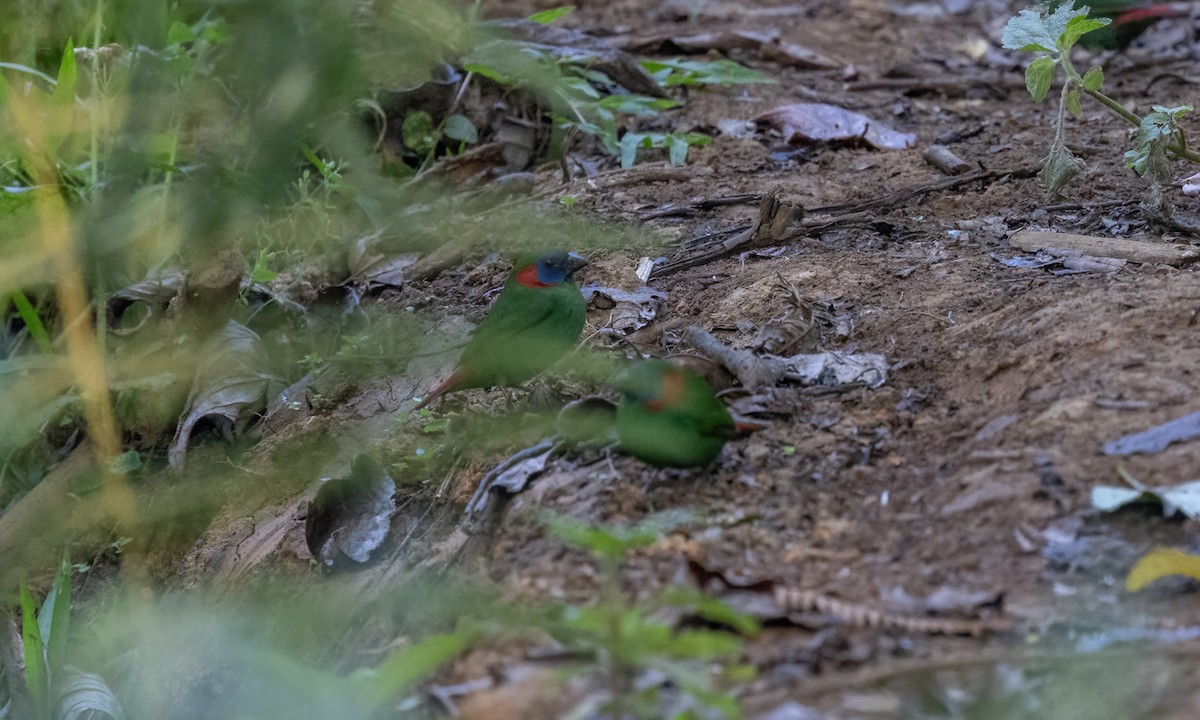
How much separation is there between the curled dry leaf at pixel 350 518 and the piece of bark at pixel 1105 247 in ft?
5.91

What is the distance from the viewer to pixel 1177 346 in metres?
2.24

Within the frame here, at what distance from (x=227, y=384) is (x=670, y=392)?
1861 mm

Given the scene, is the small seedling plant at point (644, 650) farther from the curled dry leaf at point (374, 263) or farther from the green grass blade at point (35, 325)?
the green grass blade at point (35, 325)

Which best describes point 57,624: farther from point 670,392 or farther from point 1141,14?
point 1141,14

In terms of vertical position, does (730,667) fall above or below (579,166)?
above

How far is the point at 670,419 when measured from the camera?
208cm

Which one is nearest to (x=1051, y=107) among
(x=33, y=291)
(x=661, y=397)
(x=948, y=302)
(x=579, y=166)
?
(x=579, y=166)

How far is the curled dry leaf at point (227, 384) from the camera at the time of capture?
3.42 metres

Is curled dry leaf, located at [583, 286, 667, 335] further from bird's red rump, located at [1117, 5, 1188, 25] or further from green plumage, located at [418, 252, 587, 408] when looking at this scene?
bird's red rump, located at [1117, 5, 1188, 25]

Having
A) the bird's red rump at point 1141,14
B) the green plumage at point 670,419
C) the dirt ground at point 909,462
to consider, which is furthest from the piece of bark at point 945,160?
the green plumage at point 670,419

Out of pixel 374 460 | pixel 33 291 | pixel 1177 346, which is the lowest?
pixel 33 291

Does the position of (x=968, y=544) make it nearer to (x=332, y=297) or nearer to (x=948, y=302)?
(x=948, y=302)

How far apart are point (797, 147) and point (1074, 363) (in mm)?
2221

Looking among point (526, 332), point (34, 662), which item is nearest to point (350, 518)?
point (526, 332)
